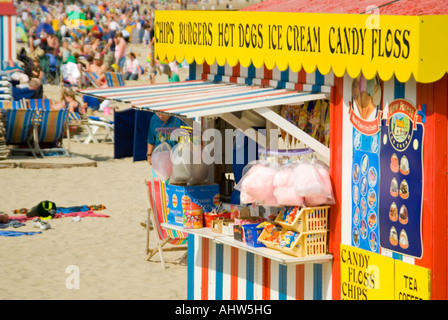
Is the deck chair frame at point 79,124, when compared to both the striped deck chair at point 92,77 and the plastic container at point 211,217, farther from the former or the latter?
the plastic container at point 211,217

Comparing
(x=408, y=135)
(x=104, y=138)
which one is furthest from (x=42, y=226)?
(x=104, y=138)

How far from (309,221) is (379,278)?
58cm

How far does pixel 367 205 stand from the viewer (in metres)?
5.27

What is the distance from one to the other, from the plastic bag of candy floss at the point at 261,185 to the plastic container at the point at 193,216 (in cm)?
82

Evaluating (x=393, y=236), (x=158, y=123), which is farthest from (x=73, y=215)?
(x=393, y=236)

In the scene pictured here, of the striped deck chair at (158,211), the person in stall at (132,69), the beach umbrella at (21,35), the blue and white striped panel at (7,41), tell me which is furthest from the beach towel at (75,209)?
the beach umbrella at (21,35)

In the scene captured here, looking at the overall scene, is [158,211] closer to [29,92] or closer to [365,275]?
[365,275]

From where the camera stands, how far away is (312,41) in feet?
17.5

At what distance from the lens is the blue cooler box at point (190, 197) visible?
658cm

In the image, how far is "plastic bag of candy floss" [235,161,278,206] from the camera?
5.66 m

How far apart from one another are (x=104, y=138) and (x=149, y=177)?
14.5 feet

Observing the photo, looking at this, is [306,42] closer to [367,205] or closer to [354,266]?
[367,205]

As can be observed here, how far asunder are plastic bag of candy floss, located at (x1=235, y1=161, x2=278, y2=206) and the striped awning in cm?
44

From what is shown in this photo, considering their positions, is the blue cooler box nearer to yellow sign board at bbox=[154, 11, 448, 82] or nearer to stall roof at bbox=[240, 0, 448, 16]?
yellow sign board at bbox=[154, 11, 448, 82]
